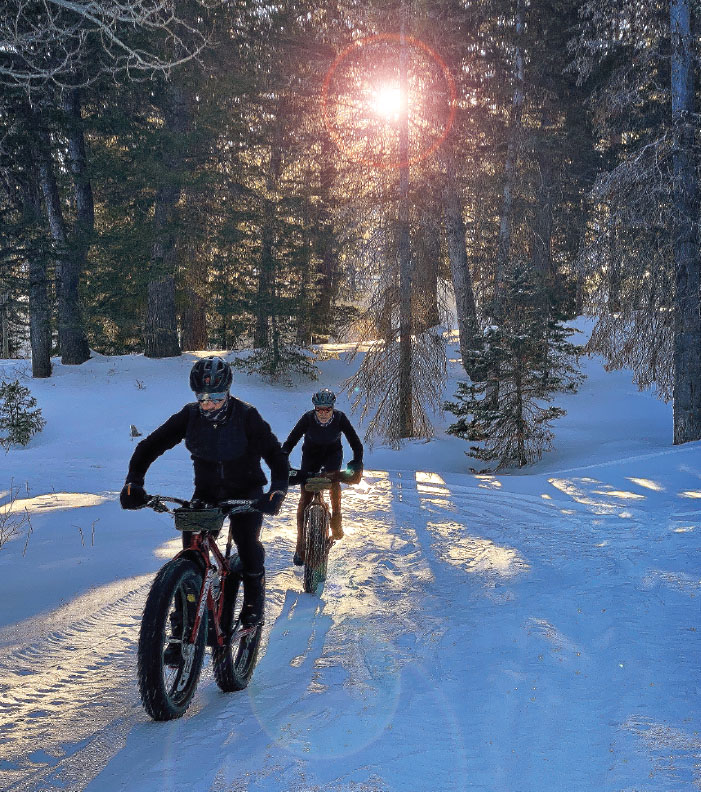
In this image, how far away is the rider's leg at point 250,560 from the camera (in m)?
4.59

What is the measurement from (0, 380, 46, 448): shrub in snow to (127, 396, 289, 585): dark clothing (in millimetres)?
14537

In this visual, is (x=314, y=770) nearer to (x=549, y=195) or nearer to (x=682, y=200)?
(x=682, y=200)

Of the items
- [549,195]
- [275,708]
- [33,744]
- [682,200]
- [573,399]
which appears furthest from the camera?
[549,195]

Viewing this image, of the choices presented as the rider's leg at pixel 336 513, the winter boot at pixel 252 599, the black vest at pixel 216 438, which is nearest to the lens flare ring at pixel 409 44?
the rider's leg at pixel 336 513

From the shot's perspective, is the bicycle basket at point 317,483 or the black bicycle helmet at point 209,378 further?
the bicycle basket at point 317,483

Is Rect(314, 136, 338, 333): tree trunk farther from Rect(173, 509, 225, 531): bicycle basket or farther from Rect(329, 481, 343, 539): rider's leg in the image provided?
Rect(173, 509, 225, 531): bicycle basket

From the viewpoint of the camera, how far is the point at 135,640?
17.7ft

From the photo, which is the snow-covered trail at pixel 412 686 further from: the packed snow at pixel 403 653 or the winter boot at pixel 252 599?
the winter boot at pixel 252 599

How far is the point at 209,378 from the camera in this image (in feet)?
14.1

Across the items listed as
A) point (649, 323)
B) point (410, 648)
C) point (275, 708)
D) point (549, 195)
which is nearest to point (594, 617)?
point (410, 648)

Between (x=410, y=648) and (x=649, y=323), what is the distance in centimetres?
1177

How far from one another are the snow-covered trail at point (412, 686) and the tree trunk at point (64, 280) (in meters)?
16.4

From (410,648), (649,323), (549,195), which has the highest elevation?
(549,195)

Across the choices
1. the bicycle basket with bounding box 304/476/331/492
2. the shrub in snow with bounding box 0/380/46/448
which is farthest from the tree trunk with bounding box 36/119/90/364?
the bicycle basket with bounding box 304/476/331/492
